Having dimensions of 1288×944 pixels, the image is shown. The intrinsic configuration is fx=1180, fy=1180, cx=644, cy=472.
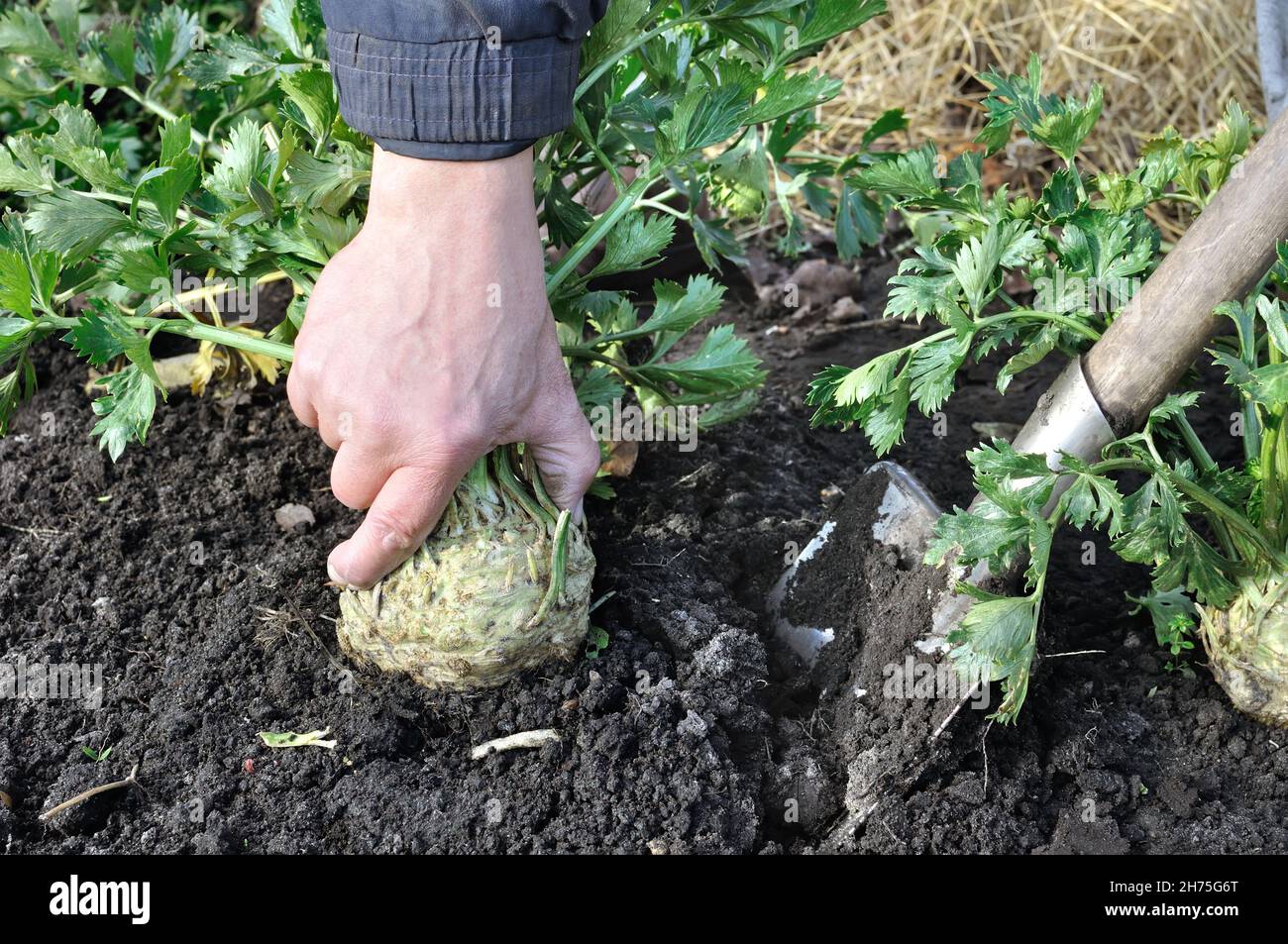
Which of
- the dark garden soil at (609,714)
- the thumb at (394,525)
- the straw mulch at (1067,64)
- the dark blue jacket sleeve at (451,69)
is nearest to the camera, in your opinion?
the dark blue jacket sleeve at (451,69)

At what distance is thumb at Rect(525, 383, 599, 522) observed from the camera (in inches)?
77.3

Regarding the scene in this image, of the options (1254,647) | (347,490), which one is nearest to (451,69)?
(347,490)

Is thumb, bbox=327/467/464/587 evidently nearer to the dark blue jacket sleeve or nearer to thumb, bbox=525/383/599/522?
thumb, bbox=525/383/599/522

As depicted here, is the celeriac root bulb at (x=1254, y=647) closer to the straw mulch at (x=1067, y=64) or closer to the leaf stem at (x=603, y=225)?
the leaf stem at (x=603, y=225)

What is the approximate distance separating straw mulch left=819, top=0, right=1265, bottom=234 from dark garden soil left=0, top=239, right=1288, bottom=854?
2418 mm

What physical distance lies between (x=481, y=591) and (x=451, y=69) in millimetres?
853

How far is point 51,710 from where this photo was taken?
2.13 meters

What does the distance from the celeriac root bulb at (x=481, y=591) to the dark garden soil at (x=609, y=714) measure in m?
0.09

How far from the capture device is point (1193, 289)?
1938 millimetres

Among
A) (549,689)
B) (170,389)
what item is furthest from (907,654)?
(170,389)

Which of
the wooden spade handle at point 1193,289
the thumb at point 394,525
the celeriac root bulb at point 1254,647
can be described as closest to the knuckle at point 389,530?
the thumb at point 394,525

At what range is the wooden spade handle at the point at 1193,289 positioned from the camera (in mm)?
1871

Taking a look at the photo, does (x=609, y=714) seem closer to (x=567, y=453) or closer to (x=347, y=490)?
(x=567, y=453)

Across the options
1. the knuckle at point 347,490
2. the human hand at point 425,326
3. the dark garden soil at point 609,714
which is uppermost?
the human hand at point 425,326
